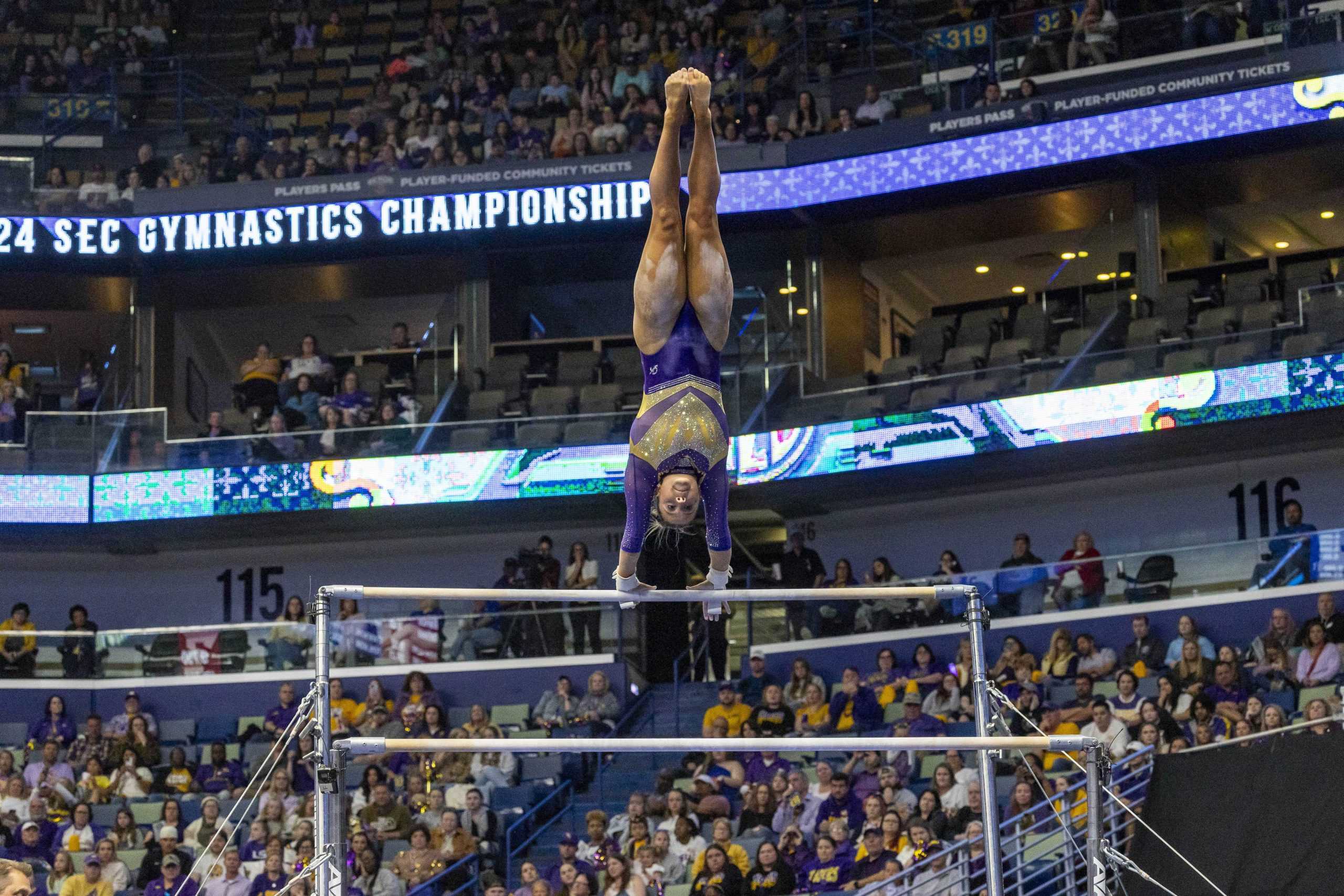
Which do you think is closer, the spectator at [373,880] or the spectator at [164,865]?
the spectator at [373,880]

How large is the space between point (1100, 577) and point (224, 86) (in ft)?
50.5

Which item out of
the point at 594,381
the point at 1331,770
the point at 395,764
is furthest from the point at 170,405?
the point at 1331,770

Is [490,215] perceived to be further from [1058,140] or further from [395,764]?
[395,764]

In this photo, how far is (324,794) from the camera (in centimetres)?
851

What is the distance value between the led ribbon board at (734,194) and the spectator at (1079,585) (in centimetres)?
562

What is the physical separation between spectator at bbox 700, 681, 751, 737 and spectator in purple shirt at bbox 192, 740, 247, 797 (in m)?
4.26

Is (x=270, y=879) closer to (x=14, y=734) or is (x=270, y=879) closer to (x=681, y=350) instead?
(x=14, y=734)

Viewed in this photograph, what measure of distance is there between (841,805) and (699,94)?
7.52m

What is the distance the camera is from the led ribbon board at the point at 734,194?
19.7 m

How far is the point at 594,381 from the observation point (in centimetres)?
2203

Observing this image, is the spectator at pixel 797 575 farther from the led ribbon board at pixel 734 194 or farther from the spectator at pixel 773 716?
the led ribbon board at pixel 734 194

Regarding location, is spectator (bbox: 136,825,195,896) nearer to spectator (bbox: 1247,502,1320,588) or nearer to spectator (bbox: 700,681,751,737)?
spectator (bbox: 700,681,751,737)

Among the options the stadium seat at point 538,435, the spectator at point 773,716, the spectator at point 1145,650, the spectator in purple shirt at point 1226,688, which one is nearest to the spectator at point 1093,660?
the spectator at point 1145,650

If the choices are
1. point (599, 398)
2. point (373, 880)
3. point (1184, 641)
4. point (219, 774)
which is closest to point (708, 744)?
point (373, 880)
